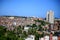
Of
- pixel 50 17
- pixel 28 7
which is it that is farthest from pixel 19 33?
pixel 50 17

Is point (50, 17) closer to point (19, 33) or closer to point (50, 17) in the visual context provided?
point (50, 17)

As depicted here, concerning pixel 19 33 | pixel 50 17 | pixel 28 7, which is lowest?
pixel 19 33

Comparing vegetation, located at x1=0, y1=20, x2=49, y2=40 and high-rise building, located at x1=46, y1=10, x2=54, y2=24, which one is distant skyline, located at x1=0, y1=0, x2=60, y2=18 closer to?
high-rise building, located at x1=46, y1=10, x2=54, y2=24

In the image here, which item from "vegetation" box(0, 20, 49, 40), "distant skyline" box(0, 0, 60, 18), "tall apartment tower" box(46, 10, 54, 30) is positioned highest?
"distant skyline" box(0, 0, 60, 18)

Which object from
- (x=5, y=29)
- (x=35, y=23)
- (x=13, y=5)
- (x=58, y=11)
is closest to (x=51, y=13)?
(x=58, y=11)

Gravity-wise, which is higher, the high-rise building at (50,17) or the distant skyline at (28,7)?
the distant skyline at (28,7)

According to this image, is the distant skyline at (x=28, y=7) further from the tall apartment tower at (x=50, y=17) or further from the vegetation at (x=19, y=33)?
the vegetation at (x=19, y=33)

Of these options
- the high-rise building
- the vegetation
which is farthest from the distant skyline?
the vegetation

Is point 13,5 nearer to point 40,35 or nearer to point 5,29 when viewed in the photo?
point 5,29

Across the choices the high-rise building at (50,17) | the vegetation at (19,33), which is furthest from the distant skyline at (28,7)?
the vegetation at (19,33)
